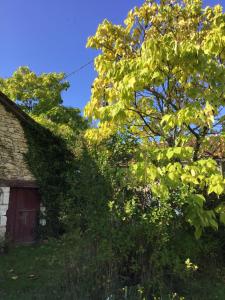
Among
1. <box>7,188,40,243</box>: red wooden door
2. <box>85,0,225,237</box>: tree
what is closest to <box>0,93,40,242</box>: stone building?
<box>7,188,40,243</box>: red wooden door

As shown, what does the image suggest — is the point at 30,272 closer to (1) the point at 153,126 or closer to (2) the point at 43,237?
(1) the point at 153,126

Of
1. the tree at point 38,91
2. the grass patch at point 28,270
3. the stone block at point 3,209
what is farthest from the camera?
the tree at point 38,91

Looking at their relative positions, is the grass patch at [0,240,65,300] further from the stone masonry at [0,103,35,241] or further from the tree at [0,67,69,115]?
the tree at [0,67,69,115]

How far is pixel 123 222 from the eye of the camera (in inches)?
188

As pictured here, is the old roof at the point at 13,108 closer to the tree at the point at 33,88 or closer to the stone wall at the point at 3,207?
the stone wall at the point at 3,207

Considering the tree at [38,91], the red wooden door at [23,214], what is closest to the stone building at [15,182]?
the red wooden door at [23,214]

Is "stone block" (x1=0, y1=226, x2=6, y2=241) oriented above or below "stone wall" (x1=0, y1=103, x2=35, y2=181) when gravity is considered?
below

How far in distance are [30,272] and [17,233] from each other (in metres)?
4.54

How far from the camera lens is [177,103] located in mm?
7062

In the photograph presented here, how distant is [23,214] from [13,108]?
3.84 metres

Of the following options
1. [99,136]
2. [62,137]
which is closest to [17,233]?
[62,137]

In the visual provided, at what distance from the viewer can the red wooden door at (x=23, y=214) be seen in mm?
11305

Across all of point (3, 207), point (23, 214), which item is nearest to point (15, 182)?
point (3, 207)

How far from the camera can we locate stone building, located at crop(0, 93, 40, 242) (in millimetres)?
11109
